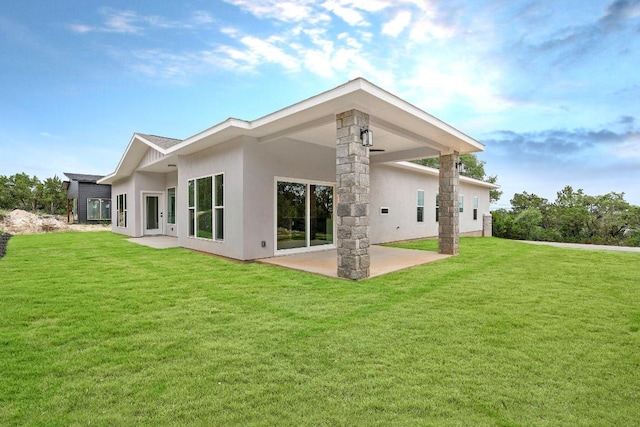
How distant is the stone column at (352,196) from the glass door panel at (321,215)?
125 inches

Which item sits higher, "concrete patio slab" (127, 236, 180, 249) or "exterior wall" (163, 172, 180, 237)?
"exterior wall" (163, 172, 180, 237)

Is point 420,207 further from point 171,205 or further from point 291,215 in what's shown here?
point 171,205

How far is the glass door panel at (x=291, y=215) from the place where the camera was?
317 inches

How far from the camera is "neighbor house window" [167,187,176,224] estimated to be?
43.6ft

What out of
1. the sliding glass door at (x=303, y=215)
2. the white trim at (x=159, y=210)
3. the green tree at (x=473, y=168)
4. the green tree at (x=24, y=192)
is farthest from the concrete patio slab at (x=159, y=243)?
the green tree at (x=24, y=192)

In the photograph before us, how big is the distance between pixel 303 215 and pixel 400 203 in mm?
5501

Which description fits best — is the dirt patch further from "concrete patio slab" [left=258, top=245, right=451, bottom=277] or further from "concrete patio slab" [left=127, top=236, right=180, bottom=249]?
"concrete patio slab" [left=258, top=245, right=451, bottom=277]

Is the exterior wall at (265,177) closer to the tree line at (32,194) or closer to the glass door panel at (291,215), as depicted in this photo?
the glass door panel at (291,215)

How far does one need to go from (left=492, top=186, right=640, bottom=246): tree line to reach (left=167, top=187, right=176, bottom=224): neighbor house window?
1754cm

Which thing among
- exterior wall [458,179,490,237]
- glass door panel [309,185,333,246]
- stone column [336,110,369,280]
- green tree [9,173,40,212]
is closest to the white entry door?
glass door panel [309,185,333,246]

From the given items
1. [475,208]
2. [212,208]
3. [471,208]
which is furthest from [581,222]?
[212,208]

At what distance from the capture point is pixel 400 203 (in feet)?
41.2

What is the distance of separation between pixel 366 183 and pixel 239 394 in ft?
13.5

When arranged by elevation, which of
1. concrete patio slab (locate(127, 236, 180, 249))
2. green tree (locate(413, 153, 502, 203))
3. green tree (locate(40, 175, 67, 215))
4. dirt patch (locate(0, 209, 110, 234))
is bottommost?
concrete patio slab (locate(127, 236, 180, 249))
